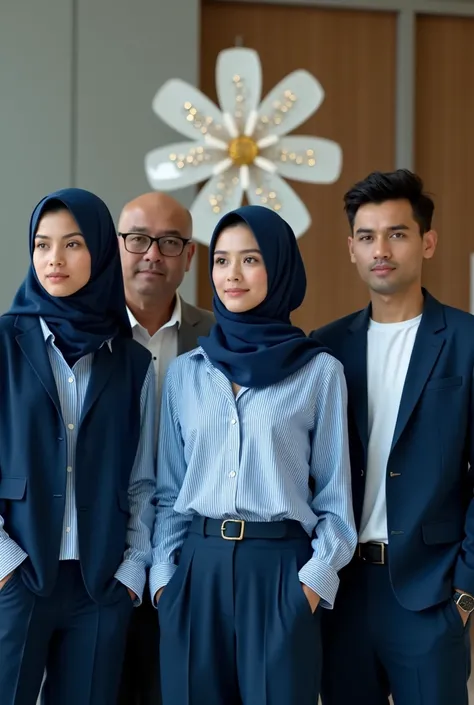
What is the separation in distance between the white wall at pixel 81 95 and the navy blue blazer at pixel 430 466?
276 cm

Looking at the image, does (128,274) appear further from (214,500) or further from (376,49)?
(376,49)

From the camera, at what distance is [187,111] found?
465 cm

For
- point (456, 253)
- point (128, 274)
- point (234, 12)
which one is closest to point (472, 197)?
point (456, 253)

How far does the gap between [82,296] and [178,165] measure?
266 centimetres

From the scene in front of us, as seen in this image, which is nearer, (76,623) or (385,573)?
(76,623)

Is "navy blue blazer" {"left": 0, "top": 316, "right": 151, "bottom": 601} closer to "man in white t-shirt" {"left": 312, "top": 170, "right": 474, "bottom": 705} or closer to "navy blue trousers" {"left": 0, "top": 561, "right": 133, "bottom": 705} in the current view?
"navy blue trousers" {"left": 0, "top": 561, "right": 133, "bottom": 705}

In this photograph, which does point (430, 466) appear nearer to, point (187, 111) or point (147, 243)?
point (147, 243)

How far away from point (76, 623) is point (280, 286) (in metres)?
0.91

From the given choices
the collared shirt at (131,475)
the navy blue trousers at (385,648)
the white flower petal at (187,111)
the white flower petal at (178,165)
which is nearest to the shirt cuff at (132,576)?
the collared shirt at (131,475)

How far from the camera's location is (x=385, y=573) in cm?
222

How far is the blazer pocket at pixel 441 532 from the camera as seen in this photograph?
2.19 meters

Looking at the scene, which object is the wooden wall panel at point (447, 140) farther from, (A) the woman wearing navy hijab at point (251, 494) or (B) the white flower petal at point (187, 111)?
(A) the woman wearing navy hijab at point (251, 494)

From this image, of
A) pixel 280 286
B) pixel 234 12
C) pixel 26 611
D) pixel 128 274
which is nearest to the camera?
pixel 26 611

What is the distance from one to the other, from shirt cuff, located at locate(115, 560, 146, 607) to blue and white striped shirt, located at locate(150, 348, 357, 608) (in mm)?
26
